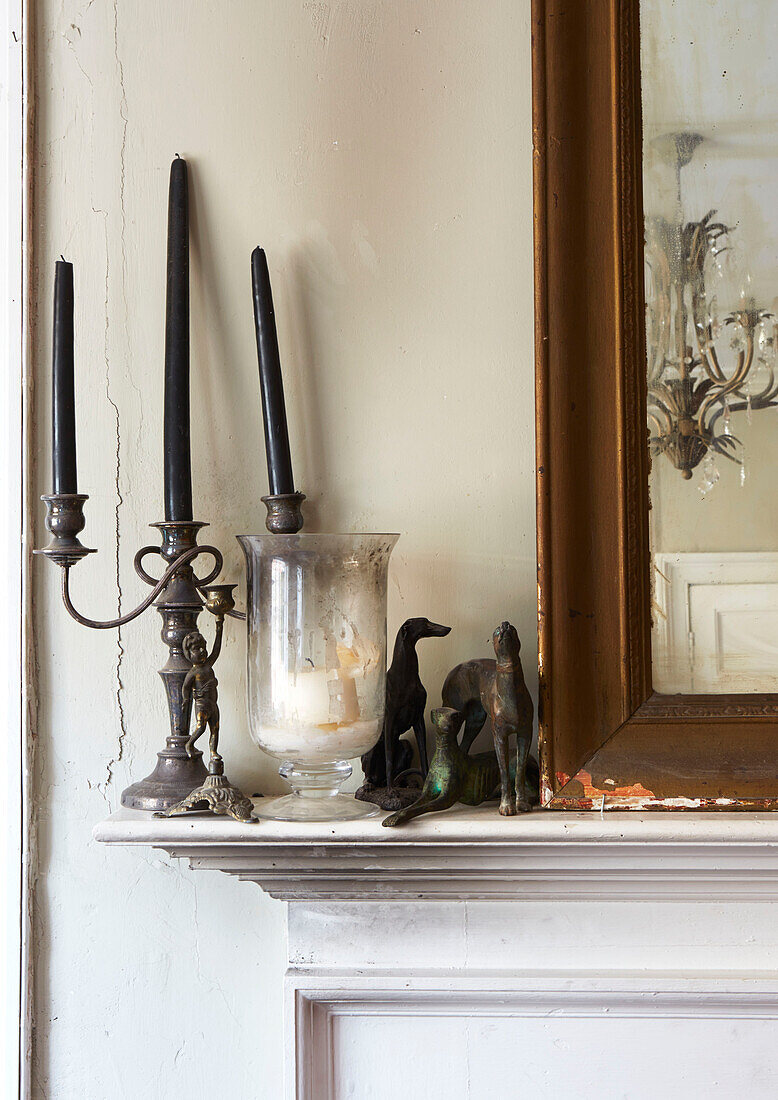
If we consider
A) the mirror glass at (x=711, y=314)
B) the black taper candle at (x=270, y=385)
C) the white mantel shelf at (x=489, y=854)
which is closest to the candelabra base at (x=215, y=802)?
the white mantel shelf at (x=489, y=854)

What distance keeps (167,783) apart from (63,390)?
29cm

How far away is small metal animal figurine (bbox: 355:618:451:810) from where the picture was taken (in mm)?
669

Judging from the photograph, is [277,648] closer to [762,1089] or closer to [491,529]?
[491,529]

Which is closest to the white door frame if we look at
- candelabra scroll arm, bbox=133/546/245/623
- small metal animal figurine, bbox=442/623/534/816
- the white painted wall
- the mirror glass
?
the white painted wall

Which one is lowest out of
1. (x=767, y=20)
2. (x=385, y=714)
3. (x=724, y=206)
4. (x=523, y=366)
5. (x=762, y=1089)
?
(x=762, y=1089)

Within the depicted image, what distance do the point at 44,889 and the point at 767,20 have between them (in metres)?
0.87

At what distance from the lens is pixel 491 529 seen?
723 millimetres

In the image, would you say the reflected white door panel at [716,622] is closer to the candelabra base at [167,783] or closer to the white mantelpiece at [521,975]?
the white mantelpiece at [521,975]

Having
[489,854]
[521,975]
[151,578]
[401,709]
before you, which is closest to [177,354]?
[151,578]

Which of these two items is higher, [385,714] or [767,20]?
[767,20]

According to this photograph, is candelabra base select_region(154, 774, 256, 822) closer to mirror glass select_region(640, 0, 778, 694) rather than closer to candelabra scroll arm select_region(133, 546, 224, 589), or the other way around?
candelabra scroll arm select_region(133, 546, 224, 589)

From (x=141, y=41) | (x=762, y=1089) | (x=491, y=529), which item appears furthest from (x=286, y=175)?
(x=762, y=1089)

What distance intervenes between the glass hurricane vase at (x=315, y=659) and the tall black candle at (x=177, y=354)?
0.25ft

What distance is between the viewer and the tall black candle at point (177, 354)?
2.25 ft
